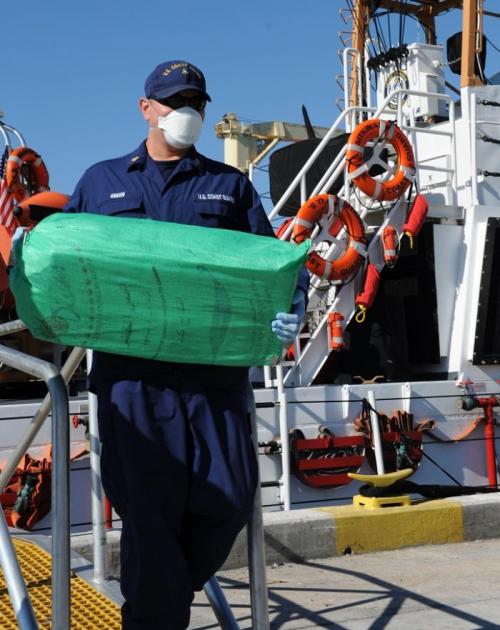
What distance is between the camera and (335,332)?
790 cm

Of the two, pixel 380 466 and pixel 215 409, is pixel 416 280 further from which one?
pixel 215 409

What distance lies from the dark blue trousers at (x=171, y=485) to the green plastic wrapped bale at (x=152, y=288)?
13 cm

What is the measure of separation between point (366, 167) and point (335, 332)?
1.57m

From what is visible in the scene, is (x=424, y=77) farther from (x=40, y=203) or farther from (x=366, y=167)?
(x=40, y=203)

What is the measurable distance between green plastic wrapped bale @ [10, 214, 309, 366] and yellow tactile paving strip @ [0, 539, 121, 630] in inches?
39.4

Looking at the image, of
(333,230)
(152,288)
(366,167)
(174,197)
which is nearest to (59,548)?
(152,288)

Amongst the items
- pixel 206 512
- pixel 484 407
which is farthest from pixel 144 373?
pixel 484 407

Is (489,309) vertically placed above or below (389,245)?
below

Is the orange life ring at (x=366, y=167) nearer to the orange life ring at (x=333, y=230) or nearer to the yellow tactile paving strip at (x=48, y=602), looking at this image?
the orange life ring at (x=333, y=230)

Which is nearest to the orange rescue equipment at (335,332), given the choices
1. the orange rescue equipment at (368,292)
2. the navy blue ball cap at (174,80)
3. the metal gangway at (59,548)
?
the orange rescue equipment at (368,292)

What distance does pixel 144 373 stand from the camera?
2.40 metres

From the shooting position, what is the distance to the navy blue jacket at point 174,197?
2.53 m

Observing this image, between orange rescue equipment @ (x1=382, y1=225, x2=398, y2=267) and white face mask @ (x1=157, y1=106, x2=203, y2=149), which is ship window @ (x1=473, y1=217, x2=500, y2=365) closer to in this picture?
orange rescue equipment @ (x1=382, y1=225, x2=398, y2=267)

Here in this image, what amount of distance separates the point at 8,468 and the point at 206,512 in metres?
1.03
